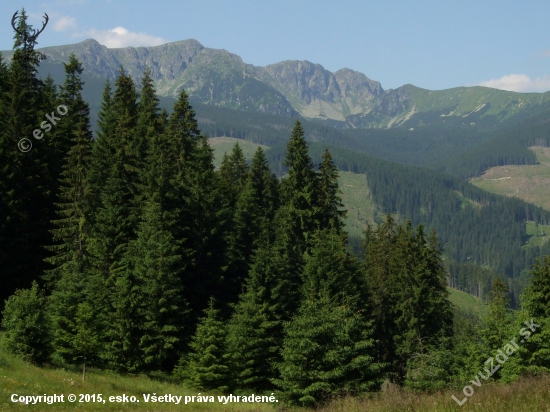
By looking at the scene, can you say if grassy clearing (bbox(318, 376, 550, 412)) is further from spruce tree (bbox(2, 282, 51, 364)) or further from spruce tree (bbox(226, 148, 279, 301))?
spruce tree (bbox(226, 148, 279, 301))

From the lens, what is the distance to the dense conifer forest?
2978 cm

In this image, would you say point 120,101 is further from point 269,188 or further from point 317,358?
point 317,358

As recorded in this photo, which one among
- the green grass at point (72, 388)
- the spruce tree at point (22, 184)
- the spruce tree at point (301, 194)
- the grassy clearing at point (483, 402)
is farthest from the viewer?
the spruce tree at point (301, 194)

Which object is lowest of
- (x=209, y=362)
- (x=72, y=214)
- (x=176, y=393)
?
(x=176, y=393)

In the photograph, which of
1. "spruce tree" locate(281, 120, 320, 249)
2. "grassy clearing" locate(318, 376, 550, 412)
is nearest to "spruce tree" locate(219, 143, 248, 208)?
"spruce tree" locate(281, 120, 320, 249)

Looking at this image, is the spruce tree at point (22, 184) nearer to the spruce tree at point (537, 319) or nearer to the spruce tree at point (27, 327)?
the spruce tree at point (27, 327)

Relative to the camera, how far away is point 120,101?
54062 mm

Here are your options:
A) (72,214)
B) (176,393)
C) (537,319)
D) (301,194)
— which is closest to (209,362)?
(176,393)

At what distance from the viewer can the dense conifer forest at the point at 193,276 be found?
29.8 metres

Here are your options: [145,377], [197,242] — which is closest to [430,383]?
[145,377]

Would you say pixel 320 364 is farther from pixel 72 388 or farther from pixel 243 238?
pixel 243 238

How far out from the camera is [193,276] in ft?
146

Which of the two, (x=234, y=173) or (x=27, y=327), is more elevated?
(x=234, y=173)

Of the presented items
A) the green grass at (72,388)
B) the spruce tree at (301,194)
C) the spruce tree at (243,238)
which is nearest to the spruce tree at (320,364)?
the green grass at (72,388)
